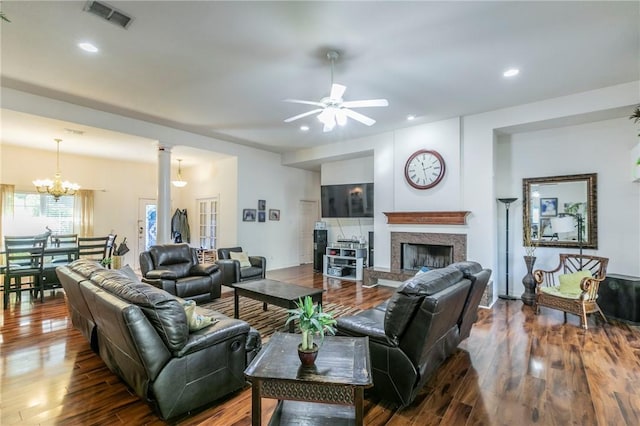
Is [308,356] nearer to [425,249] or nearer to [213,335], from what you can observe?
[213,335]

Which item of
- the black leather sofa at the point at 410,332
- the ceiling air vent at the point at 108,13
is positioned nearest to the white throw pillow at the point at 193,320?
the black leather sofa at the point at 410,332

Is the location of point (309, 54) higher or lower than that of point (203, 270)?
higher

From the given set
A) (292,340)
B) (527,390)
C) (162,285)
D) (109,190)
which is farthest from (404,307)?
(109,190)

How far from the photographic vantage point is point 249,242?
7.47 meters

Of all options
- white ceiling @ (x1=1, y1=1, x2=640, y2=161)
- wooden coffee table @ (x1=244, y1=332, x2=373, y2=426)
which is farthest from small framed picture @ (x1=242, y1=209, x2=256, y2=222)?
wooden coffee table @ (x1=244, y1=332, x2=373, y2=426)

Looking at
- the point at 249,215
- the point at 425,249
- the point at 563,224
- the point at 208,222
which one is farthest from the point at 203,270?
the point at 563,224

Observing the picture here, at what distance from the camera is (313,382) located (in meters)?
1.61

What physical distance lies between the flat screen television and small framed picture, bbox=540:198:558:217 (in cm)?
308

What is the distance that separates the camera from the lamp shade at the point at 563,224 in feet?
15.0

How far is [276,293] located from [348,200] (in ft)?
→ 12.8

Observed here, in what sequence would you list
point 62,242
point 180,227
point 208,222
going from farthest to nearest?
point 180,227, point 208,222, point 62,242

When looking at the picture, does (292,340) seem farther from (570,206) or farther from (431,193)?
(570,206)

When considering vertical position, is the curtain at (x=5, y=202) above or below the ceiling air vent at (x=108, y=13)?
below

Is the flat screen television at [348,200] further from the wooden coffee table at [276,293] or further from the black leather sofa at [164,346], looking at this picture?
the black leather sofa at [164,346]
